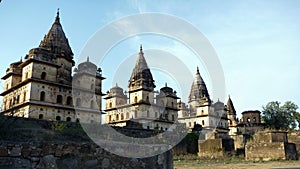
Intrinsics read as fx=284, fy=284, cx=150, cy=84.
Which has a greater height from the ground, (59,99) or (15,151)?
(59,99)

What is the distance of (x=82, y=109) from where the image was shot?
33.3 meters

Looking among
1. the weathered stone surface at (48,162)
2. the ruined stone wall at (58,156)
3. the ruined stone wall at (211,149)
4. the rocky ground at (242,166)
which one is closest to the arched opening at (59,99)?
the ruined stone wall at (211,149)

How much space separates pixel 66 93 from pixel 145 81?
45.3 feet

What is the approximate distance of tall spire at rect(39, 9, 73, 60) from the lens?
34938 mm

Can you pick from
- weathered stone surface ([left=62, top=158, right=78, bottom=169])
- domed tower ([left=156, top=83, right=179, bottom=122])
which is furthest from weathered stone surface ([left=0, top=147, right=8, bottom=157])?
domed tower ([left=156, top=83, right=179, bottom=122])

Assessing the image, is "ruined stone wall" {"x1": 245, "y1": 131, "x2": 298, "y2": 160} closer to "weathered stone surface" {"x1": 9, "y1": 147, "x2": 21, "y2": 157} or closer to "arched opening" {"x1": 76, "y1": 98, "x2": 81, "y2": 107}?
"weathered stone surface" {"x1": 9, "y1": 147, "x2": 21, "y2": 157}

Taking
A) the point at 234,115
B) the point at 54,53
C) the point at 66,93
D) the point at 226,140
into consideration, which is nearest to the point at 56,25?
the point at 54,53

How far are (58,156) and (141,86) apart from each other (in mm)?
37321

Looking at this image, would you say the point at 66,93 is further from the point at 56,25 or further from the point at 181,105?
the point at 181,105

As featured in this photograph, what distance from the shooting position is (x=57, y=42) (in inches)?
1410

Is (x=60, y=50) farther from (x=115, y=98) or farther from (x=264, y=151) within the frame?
(x=264, y=151)

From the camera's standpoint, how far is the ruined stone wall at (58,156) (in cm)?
475

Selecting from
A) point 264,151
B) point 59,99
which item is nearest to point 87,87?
point 59,99

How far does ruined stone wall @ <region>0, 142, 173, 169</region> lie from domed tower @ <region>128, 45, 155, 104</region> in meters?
35.6
